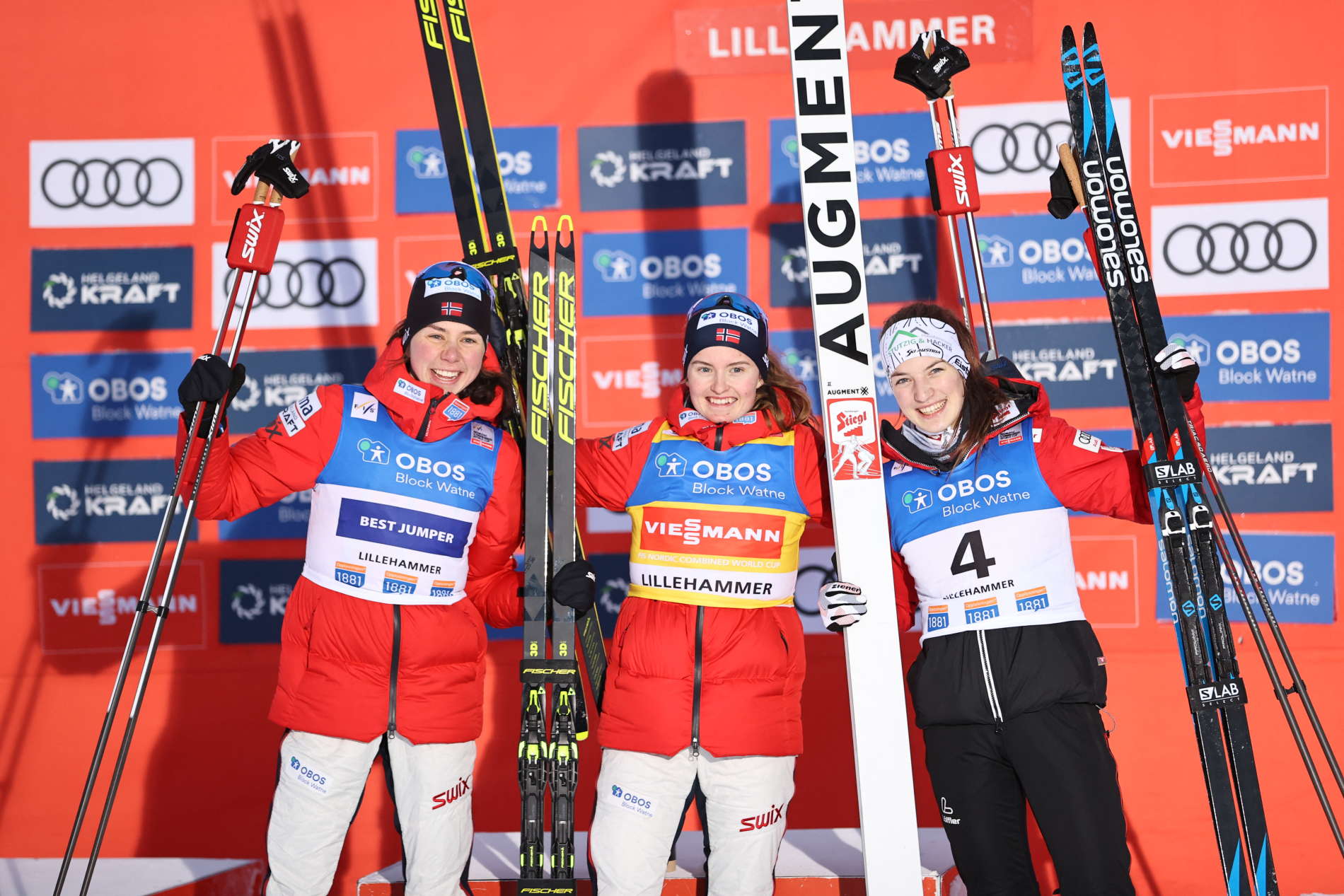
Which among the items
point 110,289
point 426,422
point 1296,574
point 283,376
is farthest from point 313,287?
point 1296,574

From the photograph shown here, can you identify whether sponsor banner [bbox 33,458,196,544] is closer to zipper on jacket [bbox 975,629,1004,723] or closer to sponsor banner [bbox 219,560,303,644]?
sponsor banner [bbox 219,560,303,644]

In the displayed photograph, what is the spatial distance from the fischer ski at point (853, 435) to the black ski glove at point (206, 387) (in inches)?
56.2

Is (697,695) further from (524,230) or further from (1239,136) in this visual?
(1239,136)

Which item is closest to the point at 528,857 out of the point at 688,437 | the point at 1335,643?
the point at 688,437

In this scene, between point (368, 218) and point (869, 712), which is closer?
point (869, 712)

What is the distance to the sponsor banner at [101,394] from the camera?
4215mm

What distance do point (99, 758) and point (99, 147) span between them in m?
2.62

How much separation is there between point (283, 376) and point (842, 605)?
109 inches

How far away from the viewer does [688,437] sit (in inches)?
104

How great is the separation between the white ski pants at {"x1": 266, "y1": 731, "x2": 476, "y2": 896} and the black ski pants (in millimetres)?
1145

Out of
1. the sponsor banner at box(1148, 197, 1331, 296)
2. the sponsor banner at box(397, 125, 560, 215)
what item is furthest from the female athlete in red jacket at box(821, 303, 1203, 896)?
the sponsor banner at box(397, 125, 560, 215)

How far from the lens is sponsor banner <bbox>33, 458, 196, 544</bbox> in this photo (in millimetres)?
4215

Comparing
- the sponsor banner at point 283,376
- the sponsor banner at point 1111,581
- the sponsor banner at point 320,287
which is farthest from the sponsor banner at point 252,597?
the sponsor banner at point 1111,581

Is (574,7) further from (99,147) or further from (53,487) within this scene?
(53,487)
